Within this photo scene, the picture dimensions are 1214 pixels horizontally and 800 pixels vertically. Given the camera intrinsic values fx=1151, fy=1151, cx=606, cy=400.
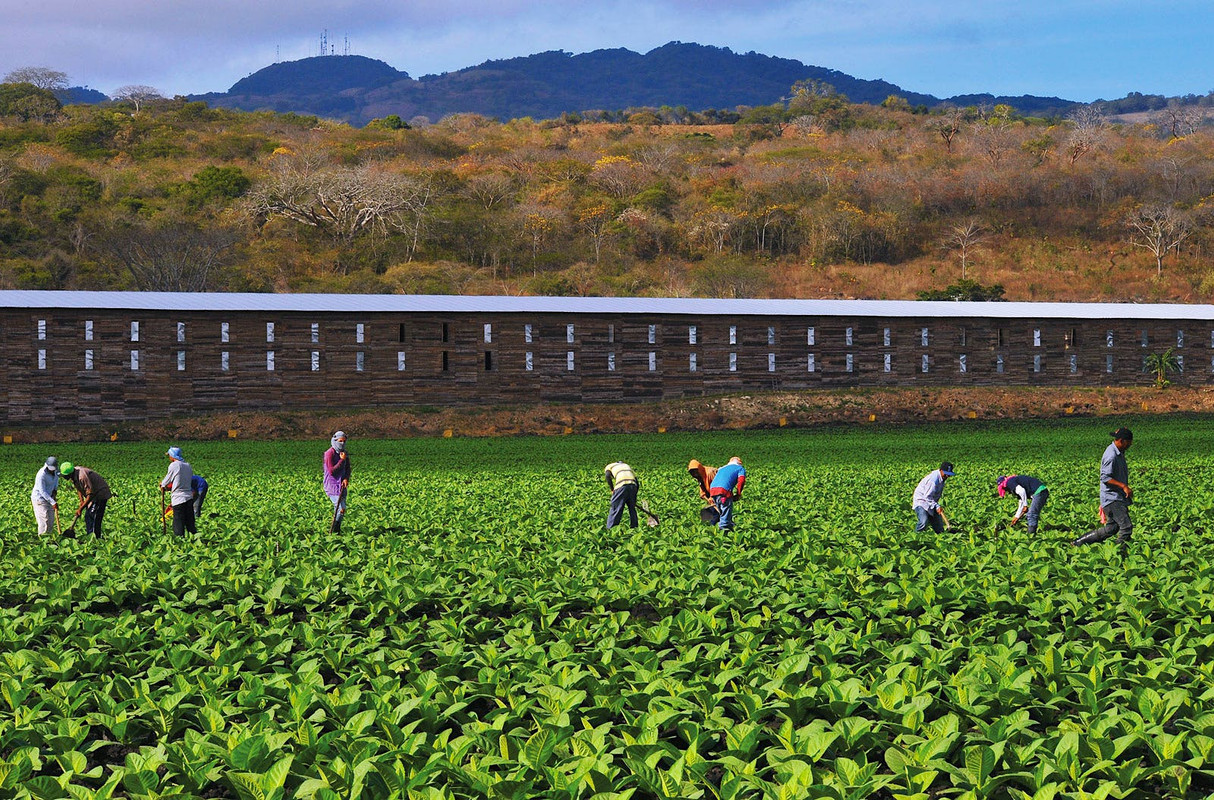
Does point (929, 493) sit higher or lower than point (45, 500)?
higher

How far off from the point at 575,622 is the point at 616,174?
117 metres

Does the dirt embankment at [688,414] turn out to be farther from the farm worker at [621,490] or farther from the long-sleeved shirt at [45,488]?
the farm worker at [621,490]

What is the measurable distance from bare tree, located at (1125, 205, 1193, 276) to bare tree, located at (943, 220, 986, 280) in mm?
14610

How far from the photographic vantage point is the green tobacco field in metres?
7.64

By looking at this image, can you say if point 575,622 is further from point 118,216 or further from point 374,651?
point 118,216

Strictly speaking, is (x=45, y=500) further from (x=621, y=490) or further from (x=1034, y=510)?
(x=1034, y=510)

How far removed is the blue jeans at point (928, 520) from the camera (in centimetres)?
2022

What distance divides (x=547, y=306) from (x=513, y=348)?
330cm

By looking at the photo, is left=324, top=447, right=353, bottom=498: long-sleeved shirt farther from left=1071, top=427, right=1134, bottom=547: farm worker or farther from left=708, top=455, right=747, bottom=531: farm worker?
left=1071, top=427, right=1134, bottom=547: farm worker

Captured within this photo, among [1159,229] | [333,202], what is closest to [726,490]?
[333,202]

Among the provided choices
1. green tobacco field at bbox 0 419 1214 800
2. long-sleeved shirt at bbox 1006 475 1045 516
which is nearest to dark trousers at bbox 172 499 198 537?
green tobacco field at bbox 0 419 1214 800

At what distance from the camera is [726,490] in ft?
68.5

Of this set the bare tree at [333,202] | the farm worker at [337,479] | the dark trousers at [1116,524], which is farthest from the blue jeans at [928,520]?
the bare tree at [333,202]

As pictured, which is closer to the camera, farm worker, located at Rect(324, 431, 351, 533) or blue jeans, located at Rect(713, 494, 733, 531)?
blue jeans, located at Rect(713, 494, 733, 531)
